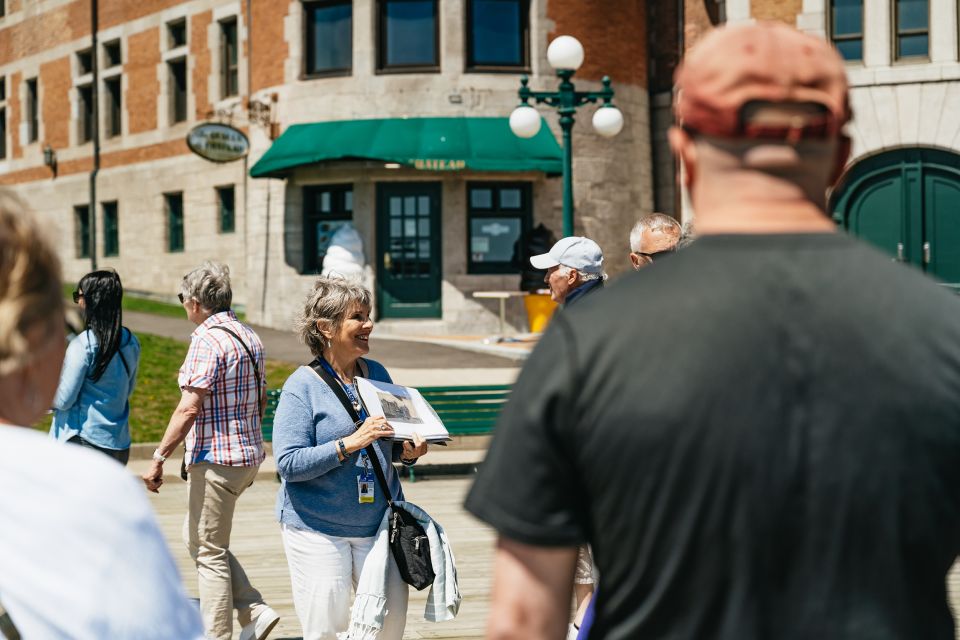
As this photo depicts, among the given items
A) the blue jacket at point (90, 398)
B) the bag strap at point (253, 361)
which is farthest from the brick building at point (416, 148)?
the bag strap at point (253, 361)

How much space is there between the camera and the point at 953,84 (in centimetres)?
2386

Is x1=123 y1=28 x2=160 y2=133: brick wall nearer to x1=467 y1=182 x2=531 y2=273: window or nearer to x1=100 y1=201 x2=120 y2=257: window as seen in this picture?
x1=100 y1=201 x2=120 y2=257: window

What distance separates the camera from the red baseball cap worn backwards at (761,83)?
6.79 ft

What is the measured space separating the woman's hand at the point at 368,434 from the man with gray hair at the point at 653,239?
6.14ft

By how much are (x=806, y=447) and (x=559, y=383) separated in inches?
15.7

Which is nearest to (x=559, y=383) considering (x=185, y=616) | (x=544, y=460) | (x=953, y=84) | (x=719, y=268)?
(x=544, y=460)

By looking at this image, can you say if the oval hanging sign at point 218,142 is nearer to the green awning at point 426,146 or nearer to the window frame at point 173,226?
the green awning at point 426,146

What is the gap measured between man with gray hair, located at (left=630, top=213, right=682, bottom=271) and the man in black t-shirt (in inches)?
179

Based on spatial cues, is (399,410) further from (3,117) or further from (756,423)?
(3,117)

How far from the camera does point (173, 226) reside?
112 ft

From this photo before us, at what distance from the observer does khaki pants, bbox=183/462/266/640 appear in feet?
22.3

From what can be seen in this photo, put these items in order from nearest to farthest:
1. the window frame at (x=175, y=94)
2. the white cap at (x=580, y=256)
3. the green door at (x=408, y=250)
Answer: the white cap at (x=580, y=256) < the green door at (x=408, y=250) < the window frame at (x=175, y=94)

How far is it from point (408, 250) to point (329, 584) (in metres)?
21.5

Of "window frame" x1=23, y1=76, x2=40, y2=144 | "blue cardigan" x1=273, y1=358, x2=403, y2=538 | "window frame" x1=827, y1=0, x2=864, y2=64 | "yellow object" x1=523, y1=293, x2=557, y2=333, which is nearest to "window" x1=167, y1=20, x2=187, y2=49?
"window frame" x1=23, y1=76, x2=40, y2=144
